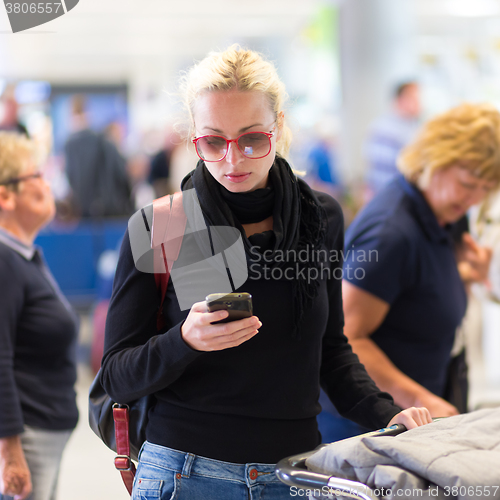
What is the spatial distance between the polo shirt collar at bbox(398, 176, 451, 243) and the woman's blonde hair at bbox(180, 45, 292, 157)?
0.81 m

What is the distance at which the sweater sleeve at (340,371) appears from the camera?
1443 millimetres

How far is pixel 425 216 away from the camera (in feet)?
6.66

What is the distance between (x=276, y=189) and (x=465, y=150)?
0.94 metres

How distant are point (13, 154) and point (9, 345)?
0.69m

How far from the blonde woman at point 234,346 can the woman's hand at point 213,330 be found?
13 cm

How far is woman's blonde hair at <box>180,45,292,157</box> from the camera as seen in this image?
1281 millimetres

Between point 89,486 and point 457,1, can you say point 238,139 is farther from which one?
point 457,1

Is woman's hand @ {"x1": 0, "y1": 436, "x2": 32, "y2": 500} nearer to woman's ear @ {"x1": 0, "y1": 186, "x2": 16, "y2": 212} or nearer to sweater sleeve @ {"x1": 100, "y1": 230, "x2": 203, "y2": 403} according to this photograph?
sweater sleeve @ {"x1": 100, "y1": 230, "x2": 203, "y2": 403}

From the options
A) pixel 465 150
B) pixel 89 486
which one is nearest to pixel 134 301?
pixel 465 150

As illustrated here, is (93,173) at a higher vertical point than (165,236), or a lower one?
lower

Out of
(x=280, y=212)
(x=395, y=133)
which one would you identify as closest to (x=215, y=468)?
(x=280, y=212)

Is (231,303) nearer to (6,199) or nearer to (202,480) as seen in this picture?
(202,480)

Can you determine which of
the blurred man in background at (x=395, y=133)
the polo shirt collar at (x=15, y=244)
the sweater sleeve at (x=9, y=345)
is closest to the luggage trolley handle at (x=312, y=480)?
the sweater sleeve at (x=9, y=345)

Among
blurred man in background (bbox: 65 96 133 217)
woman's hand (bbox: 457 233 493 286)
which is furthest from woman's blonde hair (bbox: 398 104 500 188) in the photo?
blurred man in background (bbox: 65 96 133 217)
